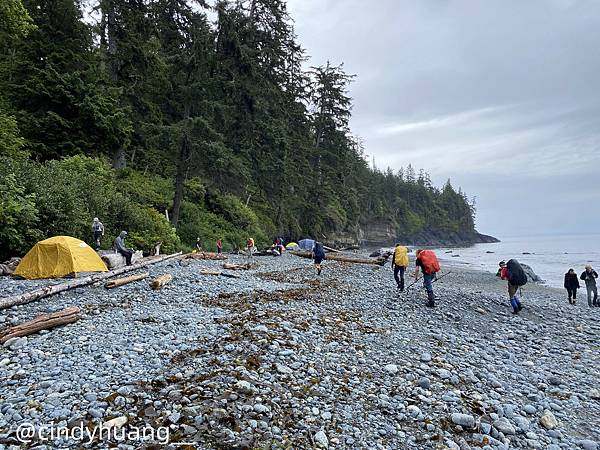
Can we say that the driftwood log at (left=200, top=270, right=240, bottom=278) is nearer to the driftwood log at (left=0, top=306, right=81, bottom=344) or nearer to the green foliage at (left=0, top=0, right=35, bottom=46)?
the driftwood log at (left=0, top=306, right=81, bottom=344)

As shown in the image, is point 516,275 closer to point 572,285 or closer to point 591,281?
point 591,281

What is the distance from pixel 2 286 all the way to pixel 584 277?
22.8 m

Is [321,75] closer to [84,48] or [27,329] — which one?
[84,48]

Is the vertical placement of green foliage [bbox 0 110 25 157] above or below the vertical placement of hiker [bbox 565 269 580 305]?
above

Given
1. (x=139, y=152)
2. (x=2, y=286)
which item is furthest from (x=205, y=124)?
(x=2, y=286)

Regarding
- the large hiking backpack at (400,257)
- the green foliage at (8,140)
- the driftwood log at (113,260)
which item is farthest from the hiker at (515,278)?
the green foliage at (8,140)

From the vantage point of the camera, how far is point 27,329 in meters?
6.17

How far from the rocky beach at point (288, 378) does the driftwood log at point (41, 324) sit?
175 mm

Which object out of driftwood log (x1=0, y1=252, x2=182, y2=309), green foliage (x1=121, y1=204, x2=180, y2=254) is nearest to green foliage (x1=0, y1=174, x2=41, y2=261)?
driftwood log (x1=0, y1=252, x2=182, y2=309)

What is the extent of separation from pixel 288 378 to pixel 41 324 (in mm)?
4845

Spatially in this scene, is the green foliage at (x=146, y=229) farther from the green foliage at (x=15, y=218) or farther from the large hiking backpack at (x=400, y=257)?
the large hiking backpack at (x=400, y=257)

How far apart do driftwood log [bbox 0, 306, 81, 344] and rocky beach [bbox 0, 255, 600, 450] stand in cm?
17

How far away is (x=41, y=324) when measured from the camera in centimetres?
639

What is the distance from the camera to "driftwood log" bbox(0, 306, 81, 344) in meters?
6.00
